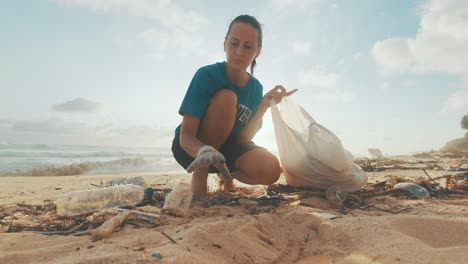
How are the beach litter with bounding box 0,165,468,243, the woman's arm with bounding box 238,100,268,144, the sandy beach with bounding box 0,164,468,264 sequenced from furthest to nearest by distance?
the woman's arm with bounding box 238,100,268,144
the beach litter with bounding box 0,165,468,243
the sandy beach with bounding box 0,164,468,264

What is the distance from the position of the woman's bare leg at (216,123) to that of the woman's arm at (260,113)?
0.30 meters

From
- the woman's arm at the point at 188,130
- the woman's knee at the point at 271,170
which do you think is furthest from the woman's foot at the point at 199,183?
the woman's knee at the point at 271,170

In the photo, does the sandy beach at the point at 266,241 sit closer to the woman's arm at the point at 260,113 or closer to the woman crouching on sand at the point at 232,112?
the woman crouching on sand at the point at 232,112

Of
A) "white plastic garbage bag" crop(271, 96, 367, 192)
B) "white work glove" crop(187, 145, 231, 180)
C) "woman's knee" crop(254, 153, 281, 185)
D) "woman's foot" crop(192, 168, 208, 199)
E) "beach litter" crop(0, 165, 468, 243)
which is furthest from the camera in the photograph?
"woman's knee" crop(254, 153, 281, 185)

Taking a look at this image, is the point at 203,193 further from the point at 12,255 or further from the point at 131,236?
the point at 12,255

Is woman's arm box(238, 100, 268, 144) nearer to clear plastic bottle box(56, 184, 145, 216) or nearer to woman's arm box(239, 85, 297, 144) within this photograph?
woman's arm box(239, 85, 297, 144)

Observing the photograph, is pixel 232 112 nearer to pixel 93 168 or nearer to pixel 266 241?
pixel 266 241

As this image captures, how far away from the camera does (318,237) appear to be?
4.58 ft

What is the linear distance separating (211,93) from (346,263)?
60.6 inches

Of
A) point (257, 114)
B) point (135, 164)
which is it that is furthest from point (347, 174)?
point (135, 164)

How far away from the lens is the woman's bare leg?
87.4 inches

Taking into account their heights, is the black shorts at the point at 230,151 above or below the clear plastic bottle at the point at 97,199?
above

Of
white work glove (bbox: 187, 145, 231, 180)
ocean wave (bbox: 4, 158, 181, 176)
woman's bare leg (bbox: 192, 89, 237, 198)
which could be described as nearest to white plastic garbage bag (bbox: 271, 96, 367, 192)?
woman's bare leg (bbox: 192, 89, 237, 198)

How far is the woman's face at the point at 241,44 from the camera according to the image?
2301mm
